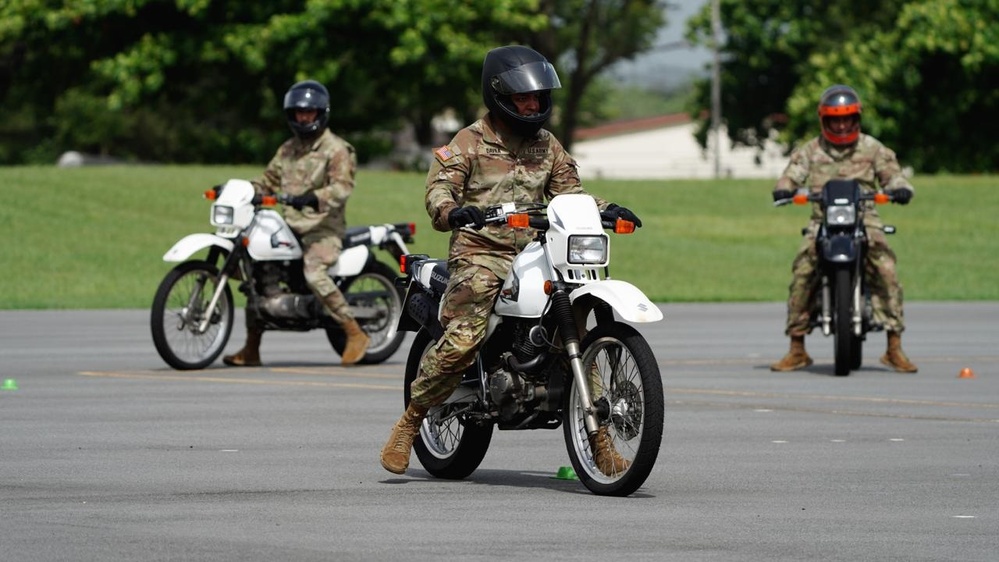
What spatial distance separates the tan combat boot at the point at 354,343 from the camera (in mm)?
15811

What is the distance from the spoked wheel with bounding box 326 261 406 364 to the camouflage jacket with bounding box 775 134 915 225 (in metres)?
3.30

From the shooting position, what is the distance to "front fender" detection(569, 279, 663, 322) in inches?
330

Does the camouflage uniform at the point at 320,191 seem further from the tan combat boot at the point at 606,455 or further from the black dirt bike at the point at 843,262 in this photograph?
the tan combat boot at the point at 606,455

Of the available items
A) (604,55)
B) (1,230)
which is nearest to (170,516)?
(1,230)

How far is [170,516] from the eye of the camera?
26.4ft

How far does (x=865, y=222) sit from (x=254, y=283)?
191 inches

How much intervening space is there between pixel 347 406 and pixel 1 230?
65.4ft

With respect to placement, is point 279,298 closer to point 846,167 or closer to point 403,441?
point 846,167

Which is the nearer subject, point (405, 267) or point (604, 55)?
point (405, 267)

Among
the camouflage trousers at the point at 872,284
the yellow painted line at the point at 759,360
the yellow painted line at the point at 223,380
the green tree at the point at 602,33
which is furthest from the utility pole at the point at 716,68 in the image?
the yellow painted line at the point at 223,380

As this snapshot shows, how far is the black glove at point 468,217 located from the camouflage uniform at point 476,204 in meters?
0.27

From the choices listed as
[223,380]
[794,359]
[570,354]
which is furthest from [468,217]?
[794,359]

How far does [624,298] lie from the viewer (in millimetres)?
8492

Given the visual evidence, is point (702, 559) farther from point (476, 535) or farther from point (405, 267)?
point (405, 267)
